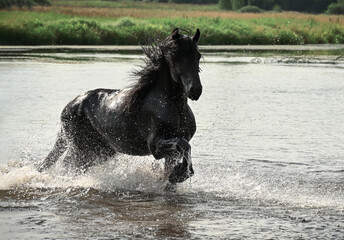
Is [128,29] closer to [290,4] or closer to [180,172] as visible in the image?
[180,172]

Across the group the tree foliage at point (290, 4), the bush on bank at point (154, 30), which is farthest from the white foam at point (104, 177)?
the tree foliage at point (290, 4)

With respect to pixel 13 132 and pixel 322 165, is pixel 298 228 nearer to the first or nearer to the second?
pixel 322 165

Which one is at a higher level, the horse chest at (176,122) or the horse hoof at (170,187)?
the horse chest at (176,122)

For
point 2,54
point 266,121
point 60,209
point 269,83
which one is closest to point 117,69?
point 269,83

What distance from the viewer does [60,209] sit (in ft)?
24.7

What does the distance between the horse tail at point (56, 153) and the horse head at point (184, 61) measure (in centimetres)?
197

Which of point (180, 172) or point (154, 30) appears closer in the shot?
point (180, 172)

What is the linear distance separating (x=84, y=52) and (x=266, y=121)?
67.6ft

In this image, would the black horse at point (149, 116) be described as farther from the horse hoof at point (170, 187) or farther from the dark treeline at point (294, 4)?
the dark treeline at point (294, 4)

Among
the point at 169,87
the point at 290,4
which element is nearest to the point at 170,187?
the point at 169,87

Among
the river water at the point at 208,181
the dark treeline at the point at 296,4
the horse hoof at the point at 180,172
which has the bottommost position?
the dark treeline at the point at 296,4

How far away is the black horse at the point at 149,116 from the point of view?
763cm

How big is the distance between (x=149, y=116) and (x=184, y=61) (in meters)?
0.67

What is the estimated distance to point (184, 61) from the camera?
7625 millimetres
